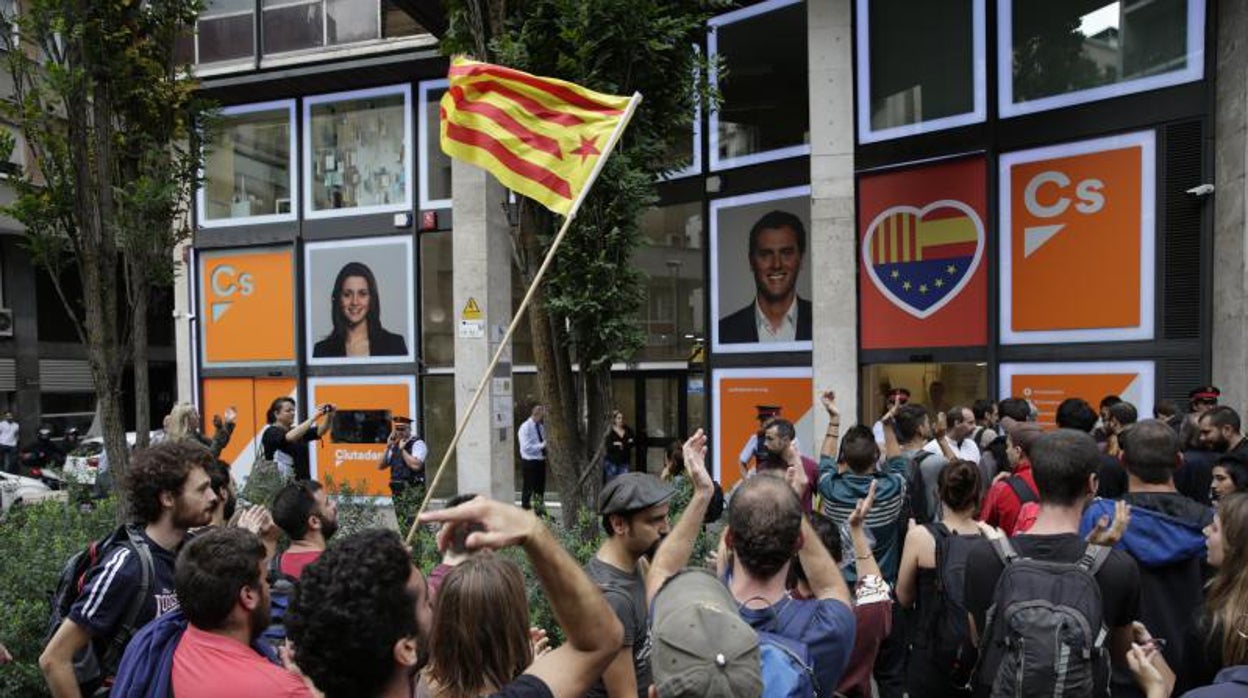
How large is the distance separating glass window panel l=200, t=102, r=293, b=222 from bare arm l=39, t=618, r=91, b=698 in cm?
1316

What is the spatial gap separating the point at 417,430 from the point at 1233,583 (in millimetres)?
12679

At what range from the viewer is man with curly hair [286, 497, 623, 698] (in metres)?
1.82

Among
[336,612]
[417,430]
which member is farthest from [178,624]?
[417,430]

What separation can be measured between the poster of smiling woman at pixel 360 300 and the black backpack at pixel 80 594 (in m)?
11.0

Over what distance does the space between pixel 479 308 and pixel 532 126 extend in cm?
695

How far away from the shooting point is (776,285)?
12109mm

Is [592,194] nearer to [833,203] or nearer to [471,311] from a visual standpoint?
[833,203]

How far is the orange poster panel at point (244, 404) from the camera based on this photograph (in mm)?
15156

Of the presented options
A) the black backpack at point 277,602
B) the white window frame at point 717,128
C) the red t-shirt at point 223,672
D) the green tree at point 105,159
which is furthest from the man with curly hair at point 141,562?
the white window frame at point 717,128

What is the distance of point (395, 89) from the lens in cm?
1453

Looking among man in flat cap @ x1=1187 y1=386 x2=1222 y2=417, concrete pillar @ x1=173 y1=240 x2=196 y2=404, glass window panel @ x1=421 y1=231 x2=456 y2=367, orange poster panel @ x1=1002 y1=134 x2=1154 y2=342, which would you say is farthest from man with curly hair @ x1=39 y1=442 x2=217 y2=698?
concrete pillar @ x1=173 y1=240 x2=196 y2=404

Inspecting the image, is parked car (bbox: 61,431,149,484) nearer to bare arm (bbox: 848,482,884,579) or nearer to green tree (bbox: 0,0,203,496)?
green tree (bbox: 0,0,203,496)

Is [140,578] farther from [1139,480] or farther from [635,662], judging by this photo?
[1139,480]

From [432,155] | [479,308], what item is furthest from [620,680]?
[432,155]
